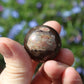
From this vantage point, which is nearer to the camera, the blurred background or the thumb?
the thumb

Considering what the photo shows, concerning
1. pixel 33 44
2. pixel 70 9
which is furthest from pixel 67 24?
pixel 33 44

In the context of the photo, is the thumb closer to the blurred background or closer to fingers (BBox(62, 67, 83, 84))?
fingers (BBox(62, 67, 83, 84))

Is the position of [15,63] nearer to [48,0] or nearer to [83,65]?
[83,65]

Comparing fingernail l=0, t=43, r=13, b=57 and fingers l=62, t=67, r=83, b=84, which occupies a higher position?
fingernail l=0, t=43, r=13, b=57

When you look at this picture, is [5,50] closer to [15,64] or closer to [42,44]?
[15,64]

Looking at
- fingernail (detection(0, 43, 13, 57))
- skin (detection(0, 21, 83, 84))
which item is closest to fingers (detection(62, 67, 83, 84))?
skin (detection(0, 21, 83, 84))

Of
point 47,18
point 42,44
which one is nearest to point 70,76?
point 42,44

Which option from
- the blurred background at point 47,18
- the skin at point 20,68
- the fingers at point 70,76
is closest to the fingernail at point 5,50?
the skin at point 20,68
